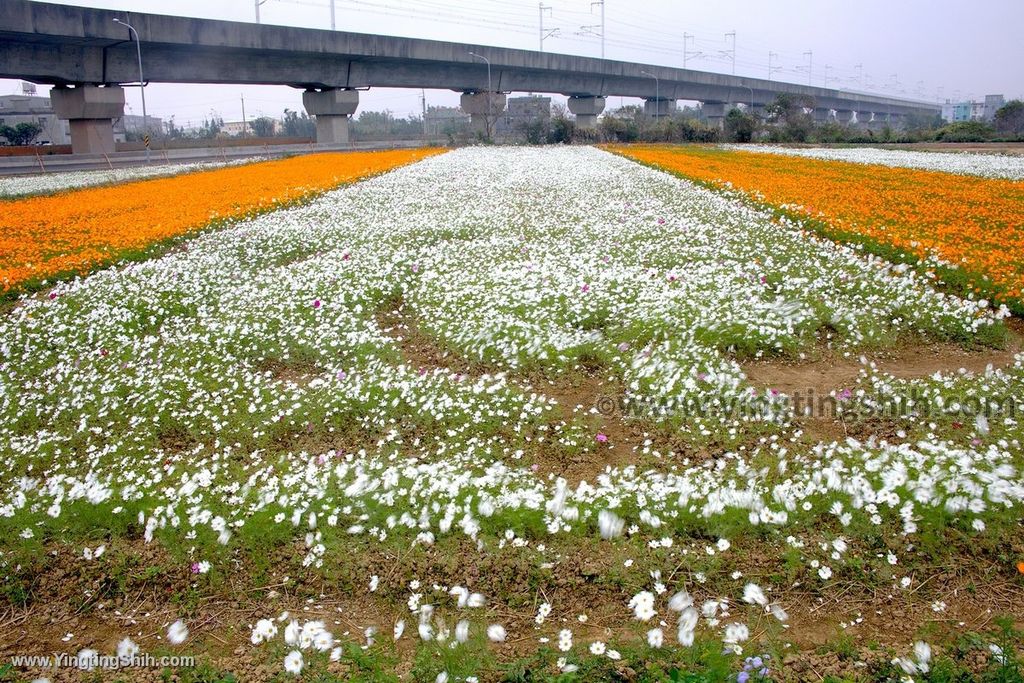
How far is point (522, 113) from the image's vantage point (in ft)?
363

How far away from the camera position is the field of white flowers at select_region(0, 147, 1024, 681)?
13.7 feet

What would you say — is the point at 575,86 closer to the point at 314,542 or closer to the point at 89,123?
the point at 89,123

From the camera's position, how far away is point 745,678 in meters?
3.31

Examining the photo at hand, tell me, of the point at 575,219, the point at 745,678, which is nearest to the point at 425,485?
the point at 745,678

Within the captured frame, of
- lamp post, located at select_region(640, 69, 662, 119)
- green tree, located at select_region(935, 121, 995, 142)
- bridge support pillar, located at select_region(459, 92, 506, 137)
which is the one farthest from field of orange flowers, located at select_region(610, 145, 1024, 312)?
lamp post, located at select_region(640, 69, 662, 119)

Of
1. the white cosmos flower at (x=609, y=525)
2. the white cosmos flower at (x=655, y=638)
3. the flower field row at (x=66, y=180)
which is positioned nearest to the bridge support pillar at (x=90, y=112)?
the flower field row at (x=66, y=180)

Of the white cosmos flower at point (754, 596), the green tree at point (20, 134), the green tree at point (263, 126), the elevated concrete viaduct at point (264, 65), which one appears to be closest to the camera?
the white cosmos flower at point (754, 596)

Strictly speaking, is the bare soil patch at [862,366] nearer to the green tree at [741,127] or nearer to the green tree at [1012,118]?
the green tree at [741,127]

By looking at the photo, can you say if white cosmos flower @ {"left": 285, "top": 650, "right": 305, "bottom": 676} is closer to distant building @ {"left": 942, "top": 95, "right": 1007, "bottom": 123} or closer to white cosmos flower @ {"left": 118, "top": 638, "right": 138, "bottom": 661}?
white cosmos flower @ {"left": 118, "top": 638, "right": 138, "bottom": 661}

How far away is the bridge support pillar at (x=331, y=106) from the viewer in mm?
60656

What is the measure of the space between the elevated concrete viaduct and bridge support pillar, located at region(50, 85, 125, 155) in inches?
2.7

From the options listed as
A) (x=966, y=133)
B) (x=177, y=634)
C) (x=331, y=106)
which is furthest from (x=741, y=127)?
(x=177, y=634)

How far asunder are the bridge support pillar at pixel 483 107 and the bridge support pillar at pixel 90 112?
1460 inches

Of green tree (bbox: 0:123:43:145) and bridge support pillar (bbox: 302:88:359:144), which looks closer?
bridge support pillar (bbox: 302:88:359:144)
